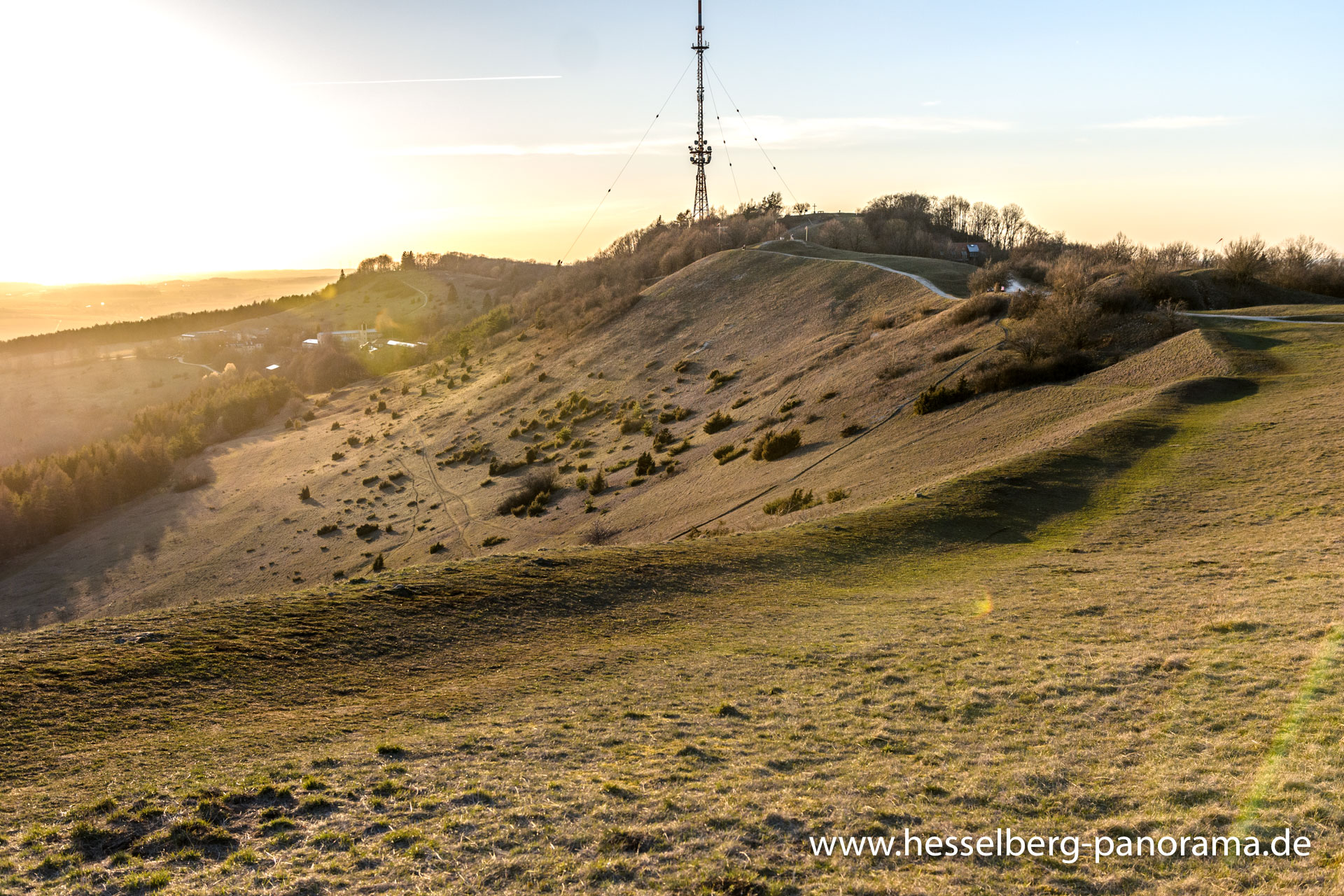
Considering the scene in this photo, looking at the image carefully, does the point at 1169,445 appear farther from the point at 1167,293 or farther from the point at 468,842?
the point at 468,842

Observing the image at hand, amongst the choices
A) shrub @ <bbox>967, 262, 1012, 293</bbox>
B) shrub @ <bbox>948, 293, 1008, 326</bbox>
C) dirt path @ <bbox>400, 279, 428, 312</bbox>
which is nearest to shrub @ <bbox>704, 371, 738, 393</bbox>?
shrub @ <bbox>948, 293, 1008, 326</bbox>

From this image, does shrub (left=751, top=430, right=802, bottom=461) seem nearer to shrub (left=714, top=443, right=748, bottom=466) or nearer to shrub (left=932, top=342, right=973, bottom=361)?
shrub (left=714, top=443, right=748, bottom=466)

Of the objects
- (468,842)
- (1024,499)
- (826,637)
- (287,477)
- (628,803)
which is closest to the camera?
(468,842)

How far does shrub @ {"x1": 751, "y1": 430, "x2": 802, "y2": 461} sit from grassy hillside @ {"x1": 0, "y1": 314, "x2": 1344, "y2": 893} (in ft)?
43.5

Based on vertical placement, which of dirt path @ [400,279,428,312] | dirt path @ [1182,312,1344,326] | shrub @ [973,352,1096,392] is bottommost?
shrub @ [973,352,1096,392]

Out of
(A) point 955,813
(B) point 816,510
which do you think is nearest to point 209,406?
(B) point 816,510

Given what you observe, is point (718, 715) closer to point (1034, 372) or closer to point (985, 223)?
point (1034, 372)

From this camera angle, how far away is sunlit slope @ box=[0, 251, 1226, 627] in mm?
28781

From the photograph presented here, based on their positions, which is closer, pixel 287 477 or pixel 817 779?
pixel 817 779

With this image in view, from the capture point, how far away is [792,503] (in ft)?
84.3

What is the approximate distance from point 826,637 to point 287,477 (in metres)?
58.2

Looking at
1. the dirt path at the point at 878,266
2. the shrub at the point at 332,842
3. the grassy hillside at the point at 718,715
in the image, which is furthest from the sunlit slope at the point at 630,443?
the shrub at the point at 332,842

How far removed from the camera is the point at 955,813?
24.4ft

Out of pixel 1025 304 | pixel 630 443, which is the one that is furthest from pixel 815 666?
pixel 630 443
